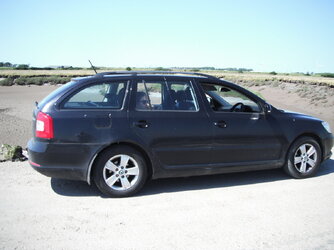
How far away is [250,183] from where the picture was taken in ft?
18.8

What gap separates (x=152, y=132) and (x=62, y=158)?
49.5 inches

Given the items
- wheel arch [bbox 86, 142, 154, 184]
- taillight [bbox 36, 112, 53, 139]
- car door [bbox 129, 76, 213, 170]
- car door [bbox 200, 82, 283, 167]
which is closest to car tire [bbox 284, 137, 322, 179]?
car door [bbox 200, 82, 283, 167]

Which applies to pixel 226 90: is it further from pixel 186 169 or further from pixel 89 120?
pixel 89 120

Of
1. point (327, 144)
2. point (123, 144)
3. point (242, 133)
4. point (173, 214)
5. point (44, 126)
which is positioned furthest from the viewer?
point (327, 144)

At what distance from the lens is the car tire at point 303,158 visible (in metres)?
5.89

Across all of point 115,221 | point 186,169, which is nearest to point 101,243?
point 115,221

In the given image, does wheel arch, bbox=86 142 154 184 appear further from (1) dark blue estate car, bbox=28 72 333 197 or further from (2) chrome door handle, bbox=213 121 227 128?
(2) chrome door handle, bbox=213 121 227 128

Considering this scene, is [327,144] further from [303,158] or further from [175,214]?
[175,214]

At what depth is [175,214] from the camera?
445 centimetres

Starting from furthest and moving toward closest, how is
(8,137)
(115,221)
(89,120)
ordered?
A: (8,137)
(89,120)
(115,221)

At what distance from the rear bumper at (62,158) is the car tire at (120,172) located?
7.0 inches

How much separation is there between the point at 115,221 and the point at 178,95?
2.09m

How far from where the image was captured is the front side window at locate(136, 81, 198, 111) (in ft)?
16.8

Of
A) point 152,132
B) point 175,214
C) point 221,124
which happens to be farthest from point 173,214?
point 221,124
